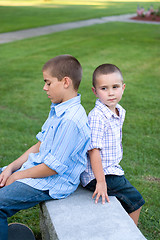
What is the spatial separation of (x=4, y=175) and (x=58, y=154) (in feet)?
1.81

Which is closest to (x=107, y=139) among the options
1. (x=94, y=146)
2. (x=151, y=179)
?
(x=94, y=146)

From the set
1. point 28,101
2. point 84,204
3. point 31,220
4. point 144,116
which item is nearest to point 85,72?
point 28,101

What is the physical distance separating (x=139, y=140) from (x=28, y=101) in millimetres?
2321

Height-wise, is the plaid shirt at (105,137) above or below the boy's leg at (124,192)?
above

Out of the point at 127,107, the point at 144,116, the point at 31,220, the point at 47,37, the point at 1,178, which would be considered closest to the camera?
the point at 1,178

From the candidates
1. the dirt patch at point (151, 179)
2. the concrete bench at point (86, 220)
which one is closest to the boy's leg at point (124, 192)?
the concrete bench at point (86, 220)

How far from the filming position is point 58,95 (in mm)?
2334

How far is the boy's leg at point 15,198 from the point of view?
2176 mm

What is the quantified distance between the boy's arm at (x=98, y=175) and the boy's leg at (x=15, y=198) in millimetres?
336

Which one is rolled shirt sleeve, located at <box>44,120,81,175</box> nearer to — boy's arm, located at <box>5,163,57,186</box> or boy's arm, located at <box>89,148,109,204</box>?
boy's arm, located at <box>5,163,57,186</box>

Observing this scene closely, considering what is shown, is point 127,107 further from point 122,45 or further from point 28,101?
point 122,45

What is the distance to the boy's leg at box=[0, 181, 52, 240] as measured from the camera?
2176 mm

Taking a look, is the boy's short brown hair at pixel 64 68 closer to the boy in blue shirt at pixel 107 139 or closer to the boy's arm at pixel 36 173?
the boy in blue shirt at pixel 107 139

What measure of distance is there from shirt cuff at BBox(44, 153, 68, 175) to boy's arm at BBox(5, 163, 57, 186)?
1.4 inches
